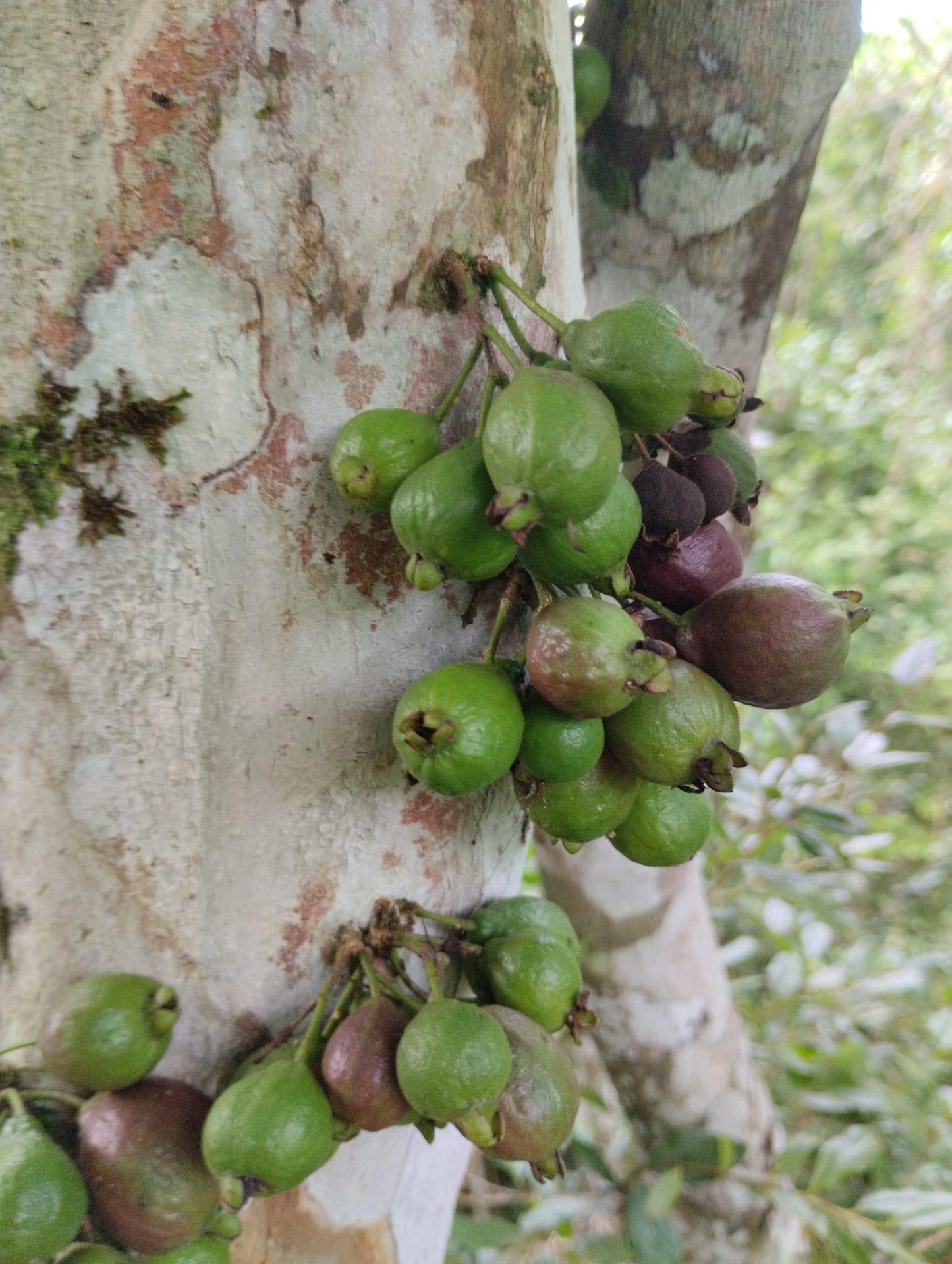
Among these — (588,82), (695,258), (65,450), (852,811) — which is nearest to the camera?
(65,450)

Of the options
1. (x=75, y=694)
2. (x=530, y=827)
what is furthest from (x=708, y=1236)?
(x=75, y=694)

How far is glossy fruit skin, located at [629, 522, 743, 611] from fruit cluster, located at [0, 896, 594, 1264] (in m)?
0.52

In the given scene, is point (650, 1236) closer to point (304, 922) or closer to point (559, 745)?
point (304, 922)

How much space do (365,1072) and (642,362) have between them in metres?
0.91

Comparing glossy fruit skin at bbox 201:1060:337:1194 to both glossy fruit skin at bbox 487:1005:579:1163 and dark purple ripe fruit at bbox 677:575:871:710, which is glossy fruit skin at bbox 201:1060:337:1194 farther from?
dark purple ripe fruit at bbox 677:575:871:710

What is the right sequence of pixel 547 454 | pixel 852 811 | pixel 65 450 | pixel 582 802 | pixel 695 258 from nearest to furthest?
pixel 547 454 → pixel 65 450 → pixel 582 802 → pixel 695 258 → pixel 852 811

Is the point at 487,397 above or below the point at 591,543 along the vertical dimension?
above

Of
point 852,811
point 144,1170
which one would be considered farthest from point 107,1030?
point 852,811

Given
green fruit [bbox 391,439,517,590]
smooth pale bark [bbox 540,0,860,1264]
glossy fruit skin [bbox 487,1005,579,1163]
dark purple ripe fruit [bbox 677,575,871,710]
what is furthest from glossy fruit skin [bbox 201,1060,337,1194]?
smooth pale bark [bbox 540,0,860,1264]

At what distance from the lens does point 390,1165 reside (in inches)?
50.8

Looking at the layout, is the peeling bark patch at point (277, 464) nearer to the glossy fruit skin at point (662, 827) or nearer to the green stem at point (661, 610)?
the green stem at point (661, 610)

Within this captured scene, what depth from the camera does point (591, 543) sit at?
97 cm

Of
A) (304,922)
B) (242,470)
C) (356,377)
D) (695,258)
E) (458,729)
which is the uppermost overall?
(695,258)

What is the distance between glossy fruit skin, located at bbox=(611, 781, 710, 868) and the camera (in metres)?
1.15
